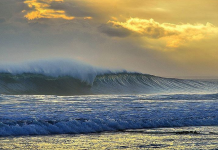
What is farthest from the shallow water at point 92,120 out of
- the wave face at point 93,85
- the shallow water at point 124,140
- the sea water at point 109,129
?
the wave face at point 93,85

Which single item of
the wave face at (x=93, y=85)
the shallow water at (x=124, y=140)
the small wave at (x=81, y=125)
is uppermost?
the wave face at (x=93, y=85)

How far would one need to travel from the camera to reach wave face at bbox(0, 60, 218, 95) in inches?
1287

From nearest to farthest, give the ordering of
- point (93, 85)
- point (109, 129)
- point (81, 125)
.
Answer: point (81, 125)
point (109, 129)
point (93, 85)

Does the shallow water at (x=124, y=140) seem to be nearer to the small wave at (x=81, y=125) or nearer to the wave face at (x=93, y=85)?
the small wave at (x=81, y=125)

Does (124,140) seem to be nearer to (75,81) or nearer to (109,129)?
(109,129)

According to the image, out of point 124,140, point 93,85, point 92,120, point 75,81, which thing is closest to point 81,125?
point 92,120

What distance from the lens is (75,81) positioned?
118 feet

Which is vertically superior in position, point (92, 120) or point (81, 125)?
point (92, 120)

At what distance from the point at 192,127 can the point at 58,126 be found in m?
4.59

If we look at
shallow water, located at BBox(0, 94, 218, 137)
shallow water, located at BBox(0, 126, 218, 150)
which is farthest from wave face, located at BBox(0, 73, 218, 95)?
shallow water, located at BBox(0, 126, 218, 150)

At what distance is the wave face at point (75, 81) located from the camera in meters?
32.7

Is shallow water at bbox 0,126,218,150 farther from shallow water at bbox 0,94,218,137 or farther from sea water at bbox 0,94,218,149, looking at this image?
shallow water at bbox 0,94,218,137

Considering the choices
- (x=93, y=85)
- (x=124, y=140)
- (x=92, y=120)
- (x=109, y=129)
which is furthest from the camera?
(x=93, y=85)

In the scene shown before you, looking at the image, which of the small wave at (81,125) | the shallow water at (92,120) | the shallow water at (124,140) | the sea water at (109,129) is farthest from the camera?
the shallow water at (92,120)
